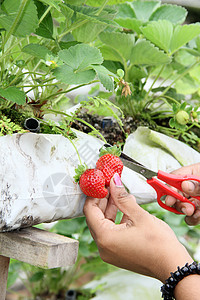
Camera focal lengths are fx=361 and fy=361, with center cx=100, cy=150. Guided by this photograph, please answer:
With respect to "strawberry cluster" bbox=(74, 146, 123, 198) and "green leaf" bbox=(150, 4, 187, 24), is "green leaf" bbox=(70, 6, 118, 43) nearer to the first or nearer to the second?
"strawberry cluster" bbox=(74, 146, 123, 198)

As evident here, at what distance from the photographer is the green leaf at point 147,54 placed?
80cm

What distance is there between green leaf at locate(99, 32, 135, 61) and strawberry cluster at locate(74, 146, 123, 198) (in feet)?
0.96

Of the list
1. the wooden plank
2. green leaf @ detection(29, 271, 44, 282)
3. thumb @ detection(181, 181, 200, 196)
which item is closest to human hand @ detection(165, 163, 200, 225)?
thumb @ detection(181, 181, 200, 196)

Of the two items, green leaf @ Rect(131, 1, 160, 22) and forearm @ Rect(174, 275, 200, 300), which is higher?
green leaf @ Rect(131, 1, 160, 22)

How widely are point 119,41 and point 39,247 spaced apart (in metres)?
0.49

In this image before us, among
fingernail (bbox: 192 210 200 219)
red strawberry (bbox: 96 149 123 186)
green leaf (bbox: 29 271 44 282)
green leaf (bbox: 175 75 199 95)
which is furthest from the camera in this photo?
green leaf (bbox: 29 271 44 282)

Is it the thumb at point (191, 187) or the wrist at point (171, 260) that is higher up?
the thumb at point (191, 187)

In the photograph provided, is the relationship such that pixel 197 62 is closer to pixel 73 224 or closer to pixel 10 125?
pixel 10 125

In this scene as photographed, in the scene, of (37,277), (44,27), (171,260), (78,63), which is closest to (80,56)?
(78,63)

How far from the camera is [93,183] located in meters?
0.59

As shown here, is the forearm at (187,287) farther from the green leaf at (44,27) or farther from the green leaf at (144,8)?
the green leaf at (144,8)

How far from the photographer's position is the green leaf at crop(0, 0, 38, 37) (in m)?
0.57

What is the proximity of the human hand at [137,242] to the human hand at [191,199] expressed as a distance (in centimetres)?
11

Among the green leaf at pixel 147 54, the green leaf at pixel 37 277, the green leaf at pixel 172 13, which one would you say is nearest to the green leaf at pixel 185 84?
the green leaf at pixel 172 13
